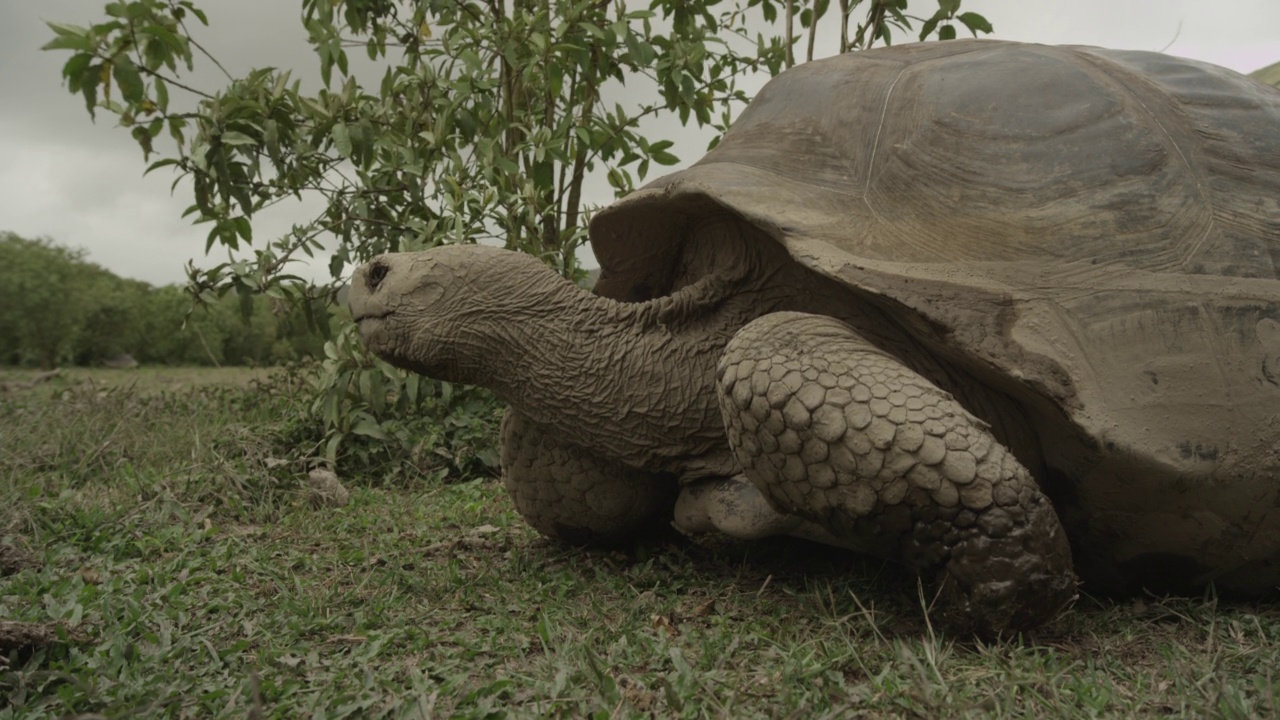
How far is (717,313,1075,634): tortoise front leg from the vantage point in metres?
2.04

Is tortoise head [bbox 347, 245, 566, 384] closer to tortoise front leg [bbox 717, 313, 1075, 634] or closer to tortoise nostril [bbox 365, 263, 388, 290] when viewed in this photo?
tortoise nostril [bbox 365, 263, 388, 290]

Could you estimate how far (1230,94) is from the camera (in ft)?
9.05

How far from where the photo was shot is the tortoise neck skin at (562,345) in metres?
2.70

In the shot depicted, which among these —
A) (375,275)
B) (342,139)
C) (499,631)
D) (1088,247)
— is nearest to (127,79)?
(342,139)

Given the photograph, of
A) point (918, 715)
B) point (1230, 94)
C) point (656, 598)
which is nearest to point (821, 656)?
point (918, 715)

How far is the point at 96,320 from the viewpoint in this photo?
9.52 meters

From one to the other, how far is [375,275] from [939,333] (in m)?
1.57

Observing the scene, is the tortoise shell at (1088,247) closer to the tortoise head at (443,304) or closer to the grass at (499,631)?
the grass at (499,631)

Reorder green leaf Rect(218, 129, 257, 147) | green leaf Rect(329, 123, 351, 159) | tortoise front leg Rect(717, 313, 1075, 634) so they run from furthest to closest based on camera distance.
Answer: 1. green leaf Rect(329, 123, 351, 159)
2. green leaf Rect(218, 129, 257, 147)
3. tortoise front leg Rect(717, 313, 1075, 634)

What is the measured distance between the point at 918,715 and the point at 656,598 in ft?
3.22

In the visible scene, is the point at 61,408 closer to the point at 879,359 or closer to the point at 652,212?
the point at 652,212

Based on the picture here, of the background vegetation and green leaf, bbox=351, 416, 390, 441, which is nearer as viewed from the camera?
the background vegetation

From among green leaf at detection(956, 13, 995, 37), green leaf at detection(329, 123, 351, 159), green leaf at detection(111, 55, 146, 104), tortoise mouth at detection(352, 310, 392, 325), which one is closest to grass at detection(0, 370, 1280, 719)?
tortoise mouth at detection(352, 310, 392, 325)

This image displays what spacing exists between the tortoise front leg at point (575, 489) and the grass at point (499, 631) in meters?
0.11
